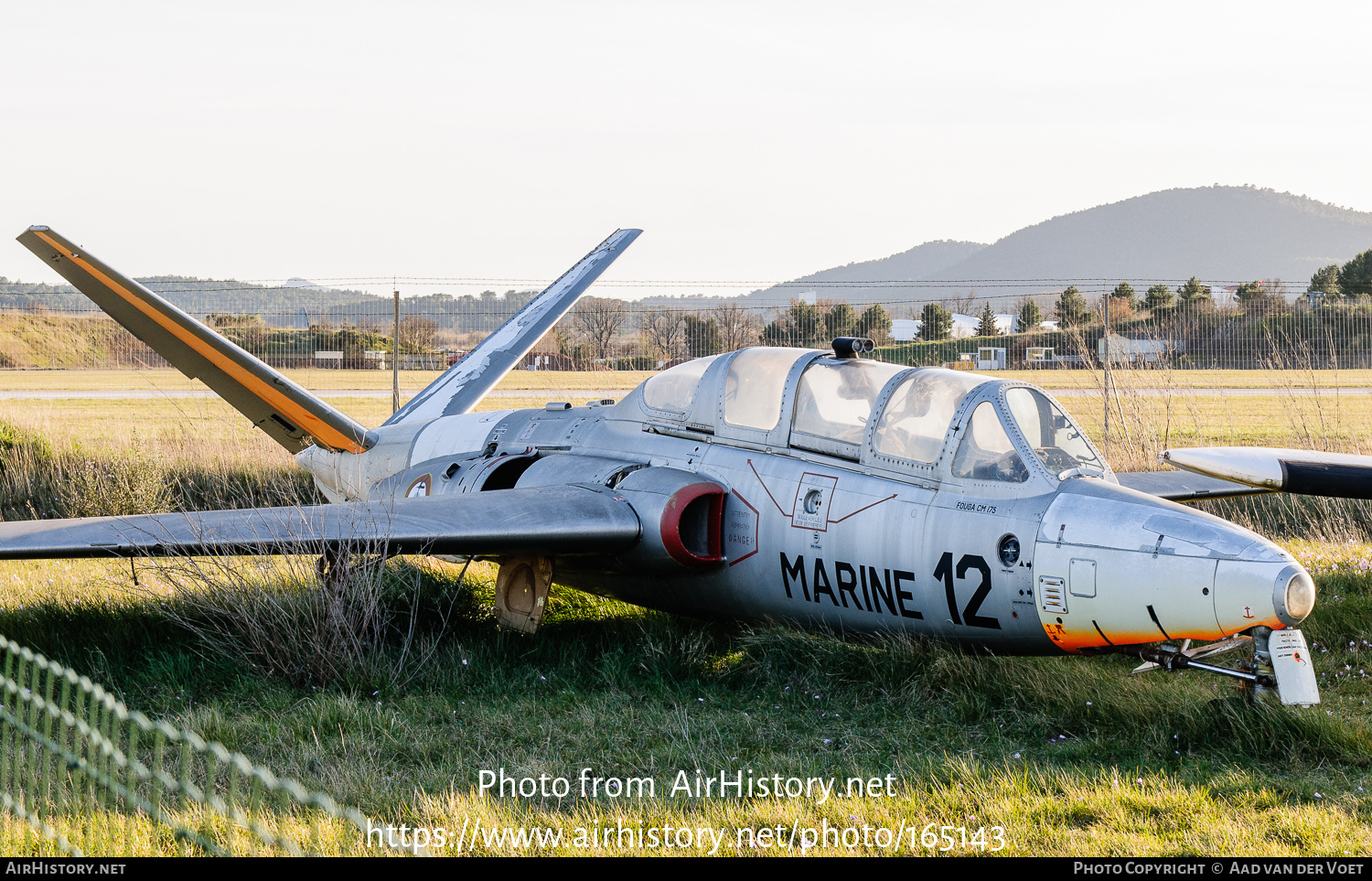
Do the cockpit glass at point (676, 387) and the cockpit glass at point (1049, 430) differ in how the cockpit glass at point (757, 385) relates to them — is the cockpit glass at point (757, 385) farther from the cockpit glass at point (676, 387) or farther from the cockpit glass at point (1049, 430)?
the cockpit glass at point (1049, 430)

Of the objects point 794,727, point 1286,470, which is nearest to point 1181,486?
point 1286,470

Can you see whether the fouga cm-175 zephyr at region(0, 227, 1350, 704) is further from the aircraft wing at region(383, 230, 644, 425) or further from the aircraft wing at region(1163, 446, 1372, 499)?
the aircraft wing at region(383, 230, 644, 425)

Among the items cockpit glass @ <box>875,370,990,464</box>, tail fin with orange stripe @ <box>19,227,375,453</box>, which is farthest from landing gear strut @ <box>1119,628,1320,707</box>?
tail fin with orange stripe @ <box>19,227,375,453</box>

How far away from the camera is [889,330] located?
2456 cm

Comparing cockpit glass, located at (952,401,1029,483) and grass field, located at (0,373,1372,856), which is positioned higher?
cockpit glass, located at (952,401,1029,483)

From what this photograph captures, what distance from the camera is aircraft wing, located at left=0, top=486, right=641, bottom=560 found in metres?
6.89

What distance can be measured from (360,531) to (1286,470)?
5804 millimetres

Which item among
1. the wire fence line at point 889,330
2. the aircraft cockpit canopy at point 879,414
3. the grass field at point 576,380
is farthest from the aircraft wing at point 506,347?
the wire fence line at point 889,330

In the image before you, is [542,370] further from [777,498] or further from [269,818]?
[269,818]

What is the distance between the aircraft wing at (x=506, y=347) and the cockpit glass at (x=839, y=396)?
535cm

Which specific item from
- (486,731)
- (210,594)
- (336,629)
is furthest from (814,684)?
(210,594)

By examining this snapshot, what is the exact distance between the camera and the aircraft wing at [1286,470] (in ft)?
18.9

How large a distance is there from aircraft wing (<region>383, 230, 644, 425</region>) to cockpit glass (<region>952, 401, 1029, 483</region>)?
6.67m

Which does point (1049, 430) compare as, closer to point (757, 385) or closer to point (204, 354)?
point (757, 385)
